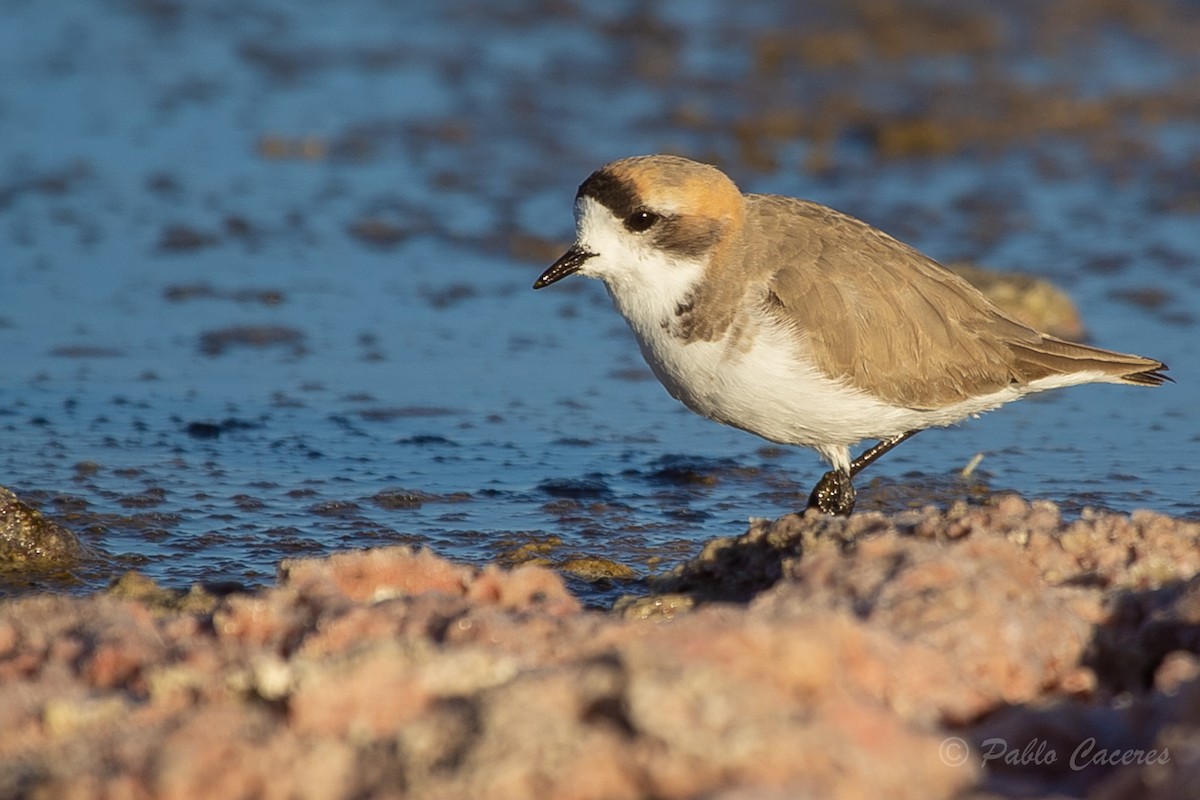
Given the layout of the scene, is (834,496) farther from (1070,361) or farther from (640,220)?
(640,220)

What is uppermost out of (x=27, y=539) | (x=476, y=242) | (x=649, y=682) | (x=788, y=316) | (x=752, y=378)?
(x=476, y=242)

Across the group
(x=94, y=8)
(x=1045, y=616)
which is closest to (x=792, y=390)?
(x=1045, y=616)

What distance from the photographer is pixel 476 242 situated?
34.9 feet

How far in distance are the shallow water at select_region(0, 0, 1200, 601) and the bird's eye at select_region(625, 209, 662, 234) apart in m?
1.24

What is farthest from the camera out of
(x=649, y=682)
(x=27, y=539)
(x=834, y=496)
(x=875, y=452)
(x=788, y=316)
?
(x=875, y=452)

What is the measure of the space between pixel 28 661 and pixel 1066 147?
10.5 m

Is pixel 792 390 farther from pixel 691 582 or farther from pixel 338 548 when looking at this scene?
pixel 338 548

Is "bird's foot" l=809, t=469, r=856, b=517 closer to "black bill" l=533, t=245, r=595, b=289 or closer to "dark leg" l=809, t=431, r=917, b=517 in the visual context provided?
"dark leg" l=809, t=431, r=917, b=517

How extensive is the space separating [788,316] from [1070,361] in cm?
133

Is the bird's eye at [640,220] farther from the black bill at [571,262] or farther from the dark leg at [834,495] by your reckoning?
the dark leg at [834,495]

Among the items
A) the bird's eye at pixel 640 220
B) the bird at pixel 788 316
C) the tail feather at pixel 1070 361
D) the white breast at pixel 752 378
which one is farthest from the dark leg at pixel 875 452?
the bird's eye at pixel 640 220

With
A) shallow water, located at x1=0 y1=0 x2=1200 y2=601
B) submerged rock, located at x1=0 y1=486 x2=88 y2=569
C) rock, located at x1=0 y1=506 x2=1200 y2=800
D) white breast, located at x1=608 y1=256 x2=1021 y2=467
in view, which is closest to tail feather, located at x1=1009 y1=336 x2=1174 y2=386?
white breast, located at x1=608 y1=256 x2=1021 y2=467

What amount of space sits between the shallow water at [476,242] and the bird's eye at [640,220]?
1.24 meters

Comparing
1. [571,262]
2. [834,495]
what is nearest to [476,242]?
[571,262]
